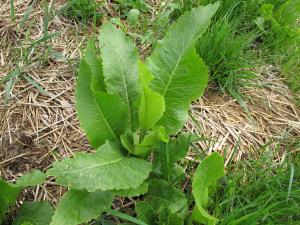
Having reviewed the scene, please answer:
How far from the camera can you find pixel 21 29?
7.37ft

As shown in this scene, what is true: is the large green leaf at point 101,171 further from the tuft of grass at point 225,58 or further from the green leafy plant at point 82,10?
the green leafy plant at point 82,10

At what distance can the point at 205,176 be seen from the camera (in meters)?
1.52

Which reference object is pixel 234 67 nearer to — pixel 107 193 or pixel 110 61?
→ pixel 110 61

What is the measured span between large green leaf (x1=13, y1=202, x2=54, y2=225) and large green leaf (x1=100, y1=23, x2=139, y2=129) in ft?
1.49

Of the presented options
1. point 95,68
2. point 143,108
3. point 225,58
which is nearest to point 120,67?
point 95,68

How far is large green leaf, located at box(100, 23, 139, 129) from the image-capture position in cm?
165

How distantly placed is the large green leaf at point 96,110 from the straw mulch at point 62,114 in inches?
11.0

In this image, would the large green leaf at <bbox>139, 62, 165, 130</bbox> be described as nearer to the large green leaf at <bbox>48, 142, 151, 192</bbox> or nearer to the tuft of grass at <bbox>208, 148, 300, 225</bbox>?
the large green leaf at <bbox>48, 142, 151, 192</bbox>

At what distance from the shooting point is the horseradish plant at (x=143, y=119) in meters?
1.48

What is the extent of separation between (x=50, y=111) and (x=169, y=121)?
61cm

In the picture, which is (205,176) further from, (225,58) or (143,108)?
(225,58)

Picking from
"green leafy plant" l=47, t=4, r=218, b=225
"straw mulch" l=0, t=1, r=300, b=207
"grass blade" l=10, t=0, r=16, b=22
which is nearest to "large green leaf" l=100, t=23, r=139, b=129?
"green leafy plant" l=47, t=4, r=218, b=225

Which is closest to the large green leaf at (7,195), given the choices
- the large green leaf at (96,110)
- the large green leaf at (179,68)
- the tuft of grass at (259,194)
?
the large green leaf at (96,110)

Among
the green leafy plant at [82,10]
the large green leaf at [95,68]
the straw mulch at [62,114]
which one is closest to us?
the large green leaf at [95,68]
